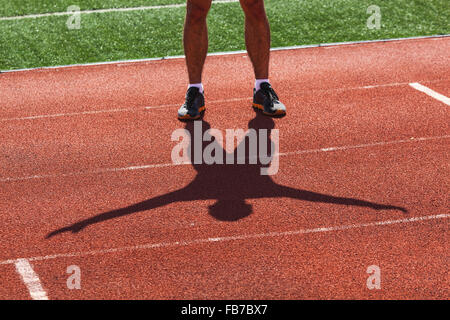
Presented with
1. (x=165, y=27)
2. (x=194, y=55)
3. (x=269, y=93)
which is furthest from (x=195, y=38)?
(x=165, y=27)

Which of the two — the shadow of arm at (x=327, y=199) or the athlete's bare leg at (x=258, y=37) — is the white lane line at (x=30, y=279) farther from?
the athlete's bare leg at (x=258, y=37)

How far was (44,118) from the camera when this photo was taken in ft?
21.9

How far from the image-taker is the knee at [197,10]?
236 inches

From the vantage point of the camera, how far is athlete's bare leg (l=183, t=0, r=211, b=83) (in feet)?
19.9

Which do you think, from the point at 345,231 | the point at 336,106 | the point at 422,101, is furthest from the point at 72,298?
the point at 422,101

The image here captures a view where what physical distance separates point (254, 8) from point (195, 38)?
566 mm

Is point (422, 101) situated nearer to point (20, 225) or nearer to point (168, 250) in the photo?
point (168, 250)

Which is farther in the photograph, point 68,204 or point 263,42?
point 263,42

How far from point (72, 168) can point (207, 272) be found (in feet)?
6.39

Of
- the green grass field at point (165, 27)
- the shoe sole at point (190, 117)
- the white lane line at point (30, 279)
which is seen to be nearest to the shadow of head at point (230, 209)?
the white lane line at point (30, 279)

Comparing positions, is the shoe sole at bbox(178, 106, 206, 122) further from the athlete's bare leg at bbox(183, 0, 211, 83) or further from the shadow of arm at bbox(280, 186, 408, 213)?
the shadow of arm at bbox(280, 186, 408, 213)

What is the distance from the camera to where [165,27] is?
9.86 metres
